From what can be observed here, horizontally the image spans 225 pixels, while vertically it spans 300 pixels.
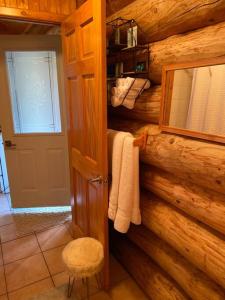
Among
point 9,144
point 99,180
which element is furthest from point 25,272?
point 9,144

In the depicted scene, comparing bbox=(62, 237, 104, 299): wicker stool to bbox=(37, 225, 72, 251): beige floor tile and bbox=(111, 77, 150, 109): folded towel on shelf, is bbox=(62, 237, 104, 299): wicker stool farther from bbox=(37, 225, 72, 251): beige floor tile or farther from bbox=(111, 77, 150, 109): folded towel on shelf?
bbox=(111, 77, 150, 109): folded towel on shelf

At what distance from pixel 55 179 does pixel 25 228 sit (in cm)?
68

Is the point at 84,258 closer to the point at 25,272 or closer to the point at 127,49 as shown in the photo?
the point at 25,272

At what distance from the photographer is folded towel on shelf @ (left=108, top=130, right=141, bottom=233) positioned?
5.05 feet

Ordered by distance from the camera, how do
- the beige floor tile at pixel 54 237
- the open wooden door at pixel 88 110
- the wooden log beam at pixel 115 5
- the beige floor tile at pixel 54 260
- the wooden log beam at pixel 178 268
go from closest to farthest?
1. the wooden log beam at pixel 178 268
2. the open wooden door at pixel 88 110
3. the wooden log beam at pixel 115 5
4. the beige floor tile at pixel 54 260
5. the beige floor tile at pixel 54 237

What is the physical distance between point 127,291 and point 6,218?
1.82 metres

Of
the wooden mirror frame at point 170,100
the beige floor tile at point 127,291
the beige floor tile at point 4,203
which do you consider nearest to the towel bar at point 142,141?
the wooden mirror frame at point 170,100

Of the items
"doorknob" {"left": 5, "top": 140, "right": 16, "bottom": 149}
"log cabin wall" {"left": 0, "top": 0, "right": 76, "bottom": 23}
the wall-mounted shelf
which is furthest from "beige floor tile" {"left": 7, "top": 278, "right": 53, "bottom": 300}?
"log cabin wall" {"left": 0, "top": 0, "right": 76, "bottom": 23}

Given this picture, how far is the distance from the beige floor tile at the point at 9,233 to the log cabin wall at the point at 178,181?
4.79ft

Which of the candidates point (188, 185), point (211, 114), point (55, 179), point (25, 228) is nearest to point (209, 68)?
point (211, 114)

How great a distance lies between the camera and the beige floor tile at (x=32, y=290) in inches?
72.8

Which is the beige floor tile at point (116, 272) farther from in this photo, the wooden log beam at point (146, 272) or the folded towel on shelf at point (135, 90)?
the folded towel on shelf at point (135, 90)

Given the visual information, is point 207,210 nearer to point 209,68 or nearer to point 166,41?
point 209,68

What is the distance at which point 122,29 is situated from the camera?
1799 mm
